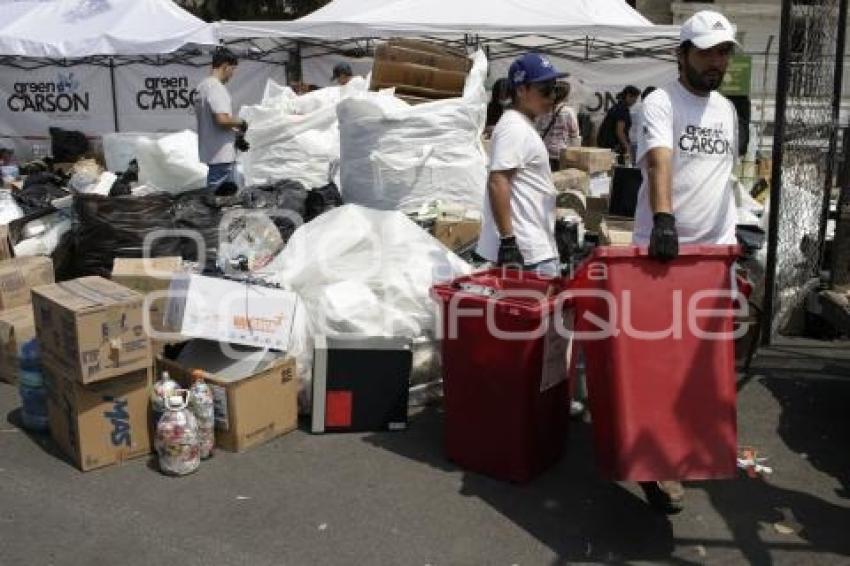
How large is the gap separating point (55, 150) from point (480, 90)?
29.7 feet

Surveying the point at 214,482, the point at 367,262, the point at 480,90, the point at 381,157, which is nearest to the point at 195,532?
the point at 214,482

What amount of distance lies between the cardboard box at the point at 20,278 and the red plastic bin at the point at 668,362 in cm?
398

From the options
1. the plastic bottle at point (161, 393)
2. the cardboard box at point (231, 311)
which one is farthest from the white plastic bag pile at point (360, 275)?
the plastic bottle at point (161, 393)

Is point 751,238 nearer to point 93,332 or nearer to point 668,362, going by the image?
point 668,362

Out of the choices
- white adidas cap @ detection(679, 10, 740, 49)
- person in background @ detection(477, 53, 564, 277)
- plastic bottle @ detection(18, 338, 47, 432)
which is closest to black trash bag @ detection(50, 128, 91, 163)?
plastic bottle @ detection(18, 338, 47, 432)

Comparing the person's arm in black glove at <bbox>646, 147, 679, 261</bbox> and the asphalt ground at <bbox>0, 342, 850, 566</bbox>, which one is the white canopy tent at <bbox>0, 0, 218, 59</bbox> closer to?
the asphalt ground at <bbox>0, 342, 850, 566</bbox>

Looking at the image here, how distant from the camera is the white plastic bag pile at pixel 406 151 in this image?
616 cm

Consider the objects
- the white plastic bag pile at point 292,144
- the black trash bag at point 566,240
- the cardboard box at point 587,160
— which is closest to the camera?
the black trash bag at point 566,240

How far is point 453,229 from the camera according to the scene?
584 centimetres

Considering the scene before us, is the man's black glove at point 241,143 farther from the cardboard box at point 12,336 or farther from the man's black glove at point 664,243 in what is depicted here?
the man's black glove at point 664,243

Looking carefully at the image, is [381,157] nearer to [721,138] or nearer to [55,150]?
[721,138]

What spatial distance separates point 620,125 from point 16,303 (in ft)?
27.5

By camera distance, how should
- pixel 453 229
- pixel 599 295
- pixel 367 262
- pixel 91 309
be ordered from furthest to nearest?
pixel 453 229 → pixel 367 262 → pixel 91 309 → pixel 599 295

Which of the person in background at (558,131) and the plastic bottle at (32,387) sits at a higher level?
the person in background at (558,131)
